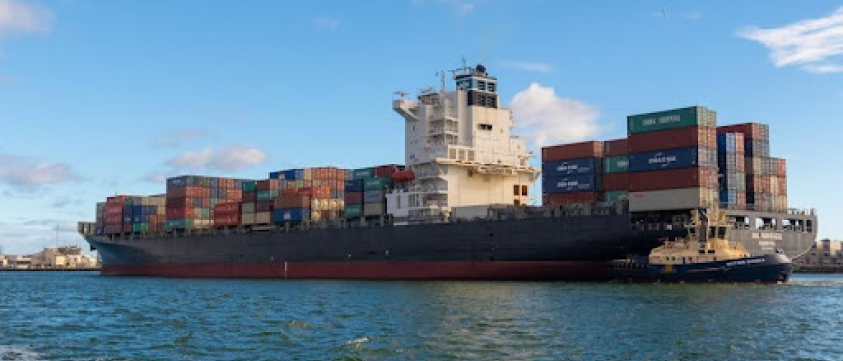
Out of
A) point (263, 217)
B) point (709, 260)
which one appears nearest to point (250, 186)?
point (263, 217)

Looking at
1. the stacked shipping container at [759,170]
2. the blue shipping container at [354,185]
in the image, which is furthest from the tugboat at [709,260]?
the blue shipping container at [354,185]

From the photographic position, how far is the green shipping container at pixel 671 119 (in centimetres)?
5172

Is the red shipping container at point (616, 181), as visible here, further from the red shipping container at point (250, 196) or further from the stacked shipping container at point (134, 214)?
the stacked shipping container at point (134, 214)

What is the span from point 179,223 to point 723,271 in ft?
195

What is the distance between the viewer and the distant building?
170 meters

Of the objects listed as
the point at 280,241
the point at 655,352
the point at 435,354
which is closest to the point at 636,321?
the point at 655,352

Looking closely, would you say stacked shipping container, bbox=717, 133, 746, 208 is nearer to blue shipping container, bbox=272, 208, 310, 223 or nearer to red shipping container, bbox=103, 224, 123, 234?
blue shipping container, bbox=272, 208, 310, 223

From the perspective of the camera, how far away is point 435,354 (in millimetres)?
24953

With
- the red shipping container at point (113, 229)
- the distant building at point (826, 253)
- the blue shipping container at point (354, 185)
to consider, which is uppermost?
the blue shipping container at point (354, 185)

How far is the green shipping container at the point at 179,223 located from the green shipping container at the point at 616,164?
4858 centimetres

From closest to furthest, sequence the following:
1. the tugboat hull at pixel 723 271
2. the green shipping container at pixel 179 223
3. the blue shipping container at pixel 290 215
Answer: the tugboat hull at pixel 723 271 < the blue shipping container at pixel 290 215 < the green shipping container at pixel 179 223

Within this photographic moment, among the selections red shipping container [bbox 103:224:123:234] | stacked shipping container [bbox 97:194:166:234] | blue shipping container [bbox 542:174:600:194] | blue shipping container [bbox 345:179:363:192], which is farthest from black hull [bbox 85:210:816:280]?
red shipping container [bbox 103:224:123:234]

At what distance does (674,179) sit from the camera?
52469mm

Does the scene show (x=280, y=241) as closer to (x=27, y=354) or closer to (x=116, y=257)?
(x=116, y=257)
